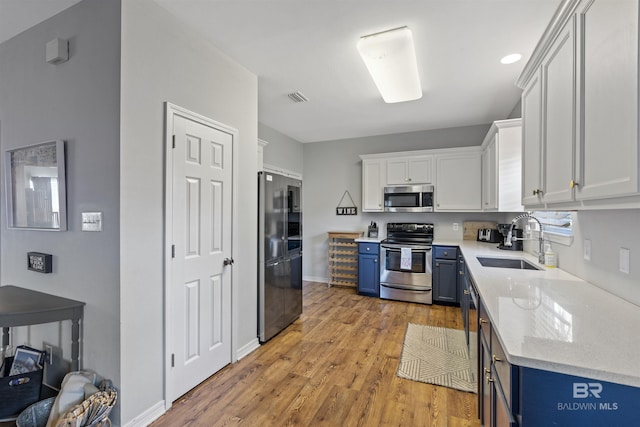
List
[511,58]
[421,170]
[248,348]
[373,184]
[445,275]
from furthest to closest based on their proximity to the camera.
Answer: [373,184], [421,170], [445,275], [248,348], [511,58]

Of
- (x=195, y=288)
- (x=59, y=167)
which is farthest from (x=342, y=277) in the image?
(x=59, y=167)

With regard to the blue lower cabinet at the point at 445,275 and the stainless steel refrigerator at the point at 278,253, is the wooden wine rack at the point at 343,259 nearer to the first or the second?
the blue lower cabinet at the point at 445,275

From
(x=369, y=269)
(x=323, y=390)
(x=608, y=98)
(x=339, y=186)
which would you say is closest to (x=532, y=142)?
(x=608, y=98)

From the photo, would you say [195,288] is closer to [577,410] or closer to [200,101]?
[200,101]

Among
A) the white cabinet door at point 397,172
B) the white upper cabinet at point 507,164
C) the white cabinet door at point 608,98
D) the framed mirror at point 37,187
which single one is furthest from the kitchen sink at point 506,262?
the framed mirror at point 37,187

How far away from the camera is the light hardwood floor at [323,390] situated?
188 centimetres

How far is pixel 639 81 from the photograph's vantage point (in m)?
0.90

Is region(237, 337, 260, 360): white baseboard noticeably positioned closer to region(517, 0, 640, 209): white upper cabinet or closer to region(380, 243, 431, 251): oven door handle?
region(380, 243, 431, 251): oven door handle

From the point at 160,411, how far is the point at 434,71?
3.56 m

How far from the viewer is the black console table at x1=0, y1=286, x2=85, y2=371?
1.67 m

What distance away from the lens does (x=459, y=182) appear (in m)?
4.32

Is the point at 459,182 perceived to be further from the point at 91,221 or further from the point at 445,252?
the point at 91,221

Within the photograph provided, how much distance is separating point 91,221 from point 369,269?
12.0 feet

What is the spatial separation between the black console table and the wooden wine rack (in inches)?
148
